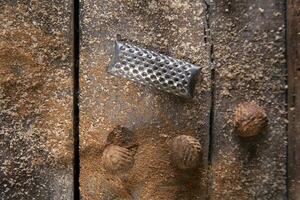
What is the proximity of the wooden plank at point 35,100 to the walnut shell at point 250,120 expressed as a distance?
610mm

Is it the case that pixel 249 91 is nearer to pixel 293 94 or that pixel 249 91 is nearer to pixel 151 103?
pixel 293 94

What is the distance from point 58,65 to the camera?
6.75ft

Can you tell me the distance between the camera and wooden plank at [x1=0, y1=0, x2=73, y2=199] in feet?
6.68

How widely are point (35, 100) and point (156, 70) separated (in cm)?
46

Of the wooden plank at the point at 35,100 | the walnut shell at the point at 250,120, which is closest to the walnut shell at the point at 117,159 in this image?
the wooden plank at the point at 35,100

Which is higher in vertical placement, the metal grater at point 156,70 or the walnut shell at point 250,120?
the metal grater at point 156,70

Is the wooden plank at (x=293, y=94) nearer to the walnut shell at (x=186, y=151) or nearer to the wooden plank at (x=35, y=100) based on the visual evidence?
the walnut shell at (x=186, y=151)

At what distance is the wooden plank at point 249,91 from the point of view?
198cm

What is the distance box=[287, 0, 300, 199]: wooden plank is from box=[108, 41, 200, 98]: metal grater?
0.33 meters

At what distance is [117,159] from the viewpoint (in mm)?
1956

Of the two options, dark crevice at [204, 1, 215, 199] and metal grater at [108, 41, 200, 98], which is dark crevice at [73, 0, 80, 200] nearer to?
metal grater at [108, 41, 200, 98]

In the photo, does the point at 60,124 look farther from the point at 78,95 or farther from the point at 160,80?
the point at 160,80

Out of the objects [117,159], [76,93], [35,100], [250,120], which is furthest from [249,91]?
[35,100]

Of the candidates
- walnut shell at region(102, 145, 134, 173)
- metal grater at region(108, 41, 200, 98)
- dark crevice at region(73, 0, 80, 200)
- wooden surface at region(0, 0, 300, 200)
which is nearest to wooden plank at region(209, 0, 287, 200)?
wooden surface at region(0, 0, 300, 200)
